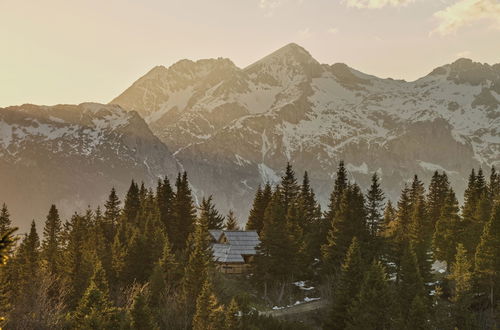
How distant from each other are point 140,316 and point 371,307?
23357 millimetres

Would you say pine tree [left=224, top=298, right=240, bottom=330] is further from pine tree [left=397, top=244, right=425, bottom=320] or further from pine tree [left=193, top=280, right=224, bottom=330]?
pine tree [left=397, top=244, right=425, bottom=320]

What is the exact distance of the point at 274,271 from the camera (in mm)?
80500

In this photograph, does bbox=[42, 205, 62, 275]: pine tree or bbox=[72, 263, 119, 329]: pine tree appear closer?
bbox=[72, 263, 119, 329]: pine tree

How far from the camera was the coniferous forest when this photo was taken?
5875 cm

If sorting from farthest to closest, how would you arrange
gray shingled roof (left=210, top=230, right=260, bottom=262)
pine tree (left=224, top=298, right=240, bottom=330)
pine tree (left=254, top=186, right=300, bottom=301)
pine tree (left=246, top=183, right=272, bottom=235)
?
pine tree (left=246, top=183, right=272, bottom=235), gray shingled roof (left=210, top=230, right=260, bottom=262), pine tree (left=254, top=186, right=300, bottom=301), pine tree (left=224, top=298, right=240, bottom=330)

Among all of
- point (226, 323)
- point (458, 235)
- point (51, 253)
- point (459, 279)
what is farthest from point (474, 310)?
point (51, 253)

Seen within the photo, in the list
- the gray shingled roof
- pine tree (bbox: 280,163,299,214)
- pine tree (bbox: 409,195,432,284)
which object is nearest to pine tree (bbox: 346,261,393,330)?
pine tree (bbox: 409,195,432,284)

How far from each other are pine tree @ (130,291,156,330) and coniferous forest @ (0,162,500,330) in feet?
0.30

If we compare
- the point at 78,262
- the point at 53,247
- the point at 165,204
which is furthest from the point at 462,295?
the point at 53,247

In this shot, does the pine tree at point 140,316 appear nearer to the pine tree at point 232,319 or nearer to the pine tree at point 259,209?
the pine tree at point 232,319

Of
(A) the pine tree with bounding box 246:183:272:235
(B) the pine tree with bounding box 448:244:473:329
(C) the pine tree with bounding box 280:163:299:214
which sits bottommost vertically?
(B) the pine tree with bounding box 448:244:473:329

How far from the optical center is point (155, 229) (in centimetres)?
8575

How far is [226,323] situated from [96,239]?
156 ft

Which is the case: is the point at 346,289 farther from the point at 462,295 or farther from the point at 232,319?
the point at 232,319
